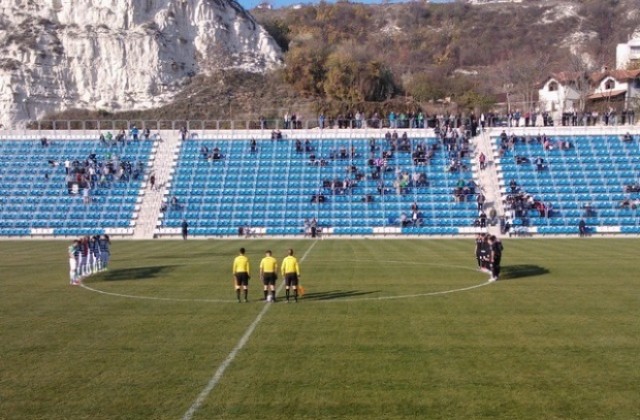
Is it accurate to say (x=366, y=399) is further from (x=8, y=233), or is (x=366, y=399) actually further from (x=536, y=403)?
(x=8, y=233)

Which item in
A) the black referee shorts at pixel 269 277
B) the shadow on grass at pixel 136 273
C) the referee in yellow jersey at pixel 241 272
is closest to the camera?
the black referee shorts at pixel 269 277

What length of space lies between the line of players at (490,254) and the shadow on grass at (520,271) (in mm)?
516

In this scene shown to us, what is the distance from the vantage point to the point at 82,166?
5122 centimetres

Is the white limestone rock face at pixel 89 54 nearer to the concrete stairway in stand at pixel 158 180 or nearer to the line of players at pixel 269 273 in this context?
the concrete stairway in stand at pixel 158 180

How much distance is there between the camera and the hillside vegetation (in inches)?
3455

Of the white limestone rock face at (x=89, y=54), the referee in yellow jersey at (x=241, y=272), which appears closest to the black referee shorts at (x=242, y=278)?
the referee in yellow jersey at (x=241, y=272)

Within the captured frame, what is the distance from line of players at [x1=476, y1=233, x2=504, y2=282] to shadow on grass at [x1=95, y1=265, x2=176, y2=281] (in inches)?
A: 447

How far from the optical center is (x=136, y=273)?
2366 cm

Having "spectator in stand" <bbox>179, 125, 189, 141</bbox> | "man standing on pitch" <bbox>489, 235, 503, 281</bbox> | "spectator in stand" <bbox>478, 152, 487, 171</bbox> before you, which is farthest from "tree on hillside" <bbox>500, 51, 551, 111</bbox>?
"man standing on pitch" <bbox>489, 235, 503, 281</bbox>

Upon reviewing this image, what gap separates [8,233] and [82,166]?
814 centimetres

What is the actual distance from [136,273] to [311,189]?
86.0 ft

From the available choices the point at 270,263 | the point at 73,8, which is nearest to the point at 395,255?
the point at 270,263

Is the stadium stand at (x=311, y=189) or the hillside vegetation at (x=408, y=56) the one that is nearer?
the stadium stand at (x=311, y=189)

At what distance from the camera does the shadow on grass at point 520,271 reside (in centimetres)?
2166
